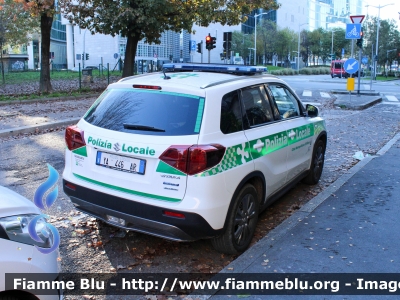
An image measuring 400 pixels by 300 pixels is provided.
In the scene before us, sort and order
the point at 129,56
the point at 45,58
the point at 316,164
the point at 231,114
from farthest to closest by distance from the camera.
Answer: the point at 129,56 → the point at 45,58 → the point at 316,164 → the point at 231,114

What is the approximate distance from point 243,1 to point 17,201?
20.2m

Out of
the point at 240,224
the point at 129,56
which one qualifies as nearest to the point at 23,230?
the point at 240,224

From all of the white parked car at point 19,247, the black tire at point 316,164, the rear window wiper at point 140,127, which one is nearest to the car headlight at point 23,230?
the white parked car at point 19,247

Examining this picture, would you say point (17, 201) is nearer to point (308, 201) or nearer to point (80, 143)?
point (80, 143)

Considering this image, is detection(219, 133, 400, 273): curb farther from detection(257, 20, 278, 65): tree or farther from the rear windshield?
detection(257, 20, 278, 65): tree

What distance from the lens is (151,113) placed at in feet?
13.7

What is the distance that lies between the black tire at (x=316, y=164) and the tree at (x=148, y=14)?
1442 cm

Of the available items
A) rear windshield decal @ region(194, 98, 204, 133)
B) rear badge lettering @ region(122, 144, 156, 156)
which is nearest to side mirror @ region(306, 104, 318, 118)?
rear windshield decal @ region(194, 98, 204, 133)

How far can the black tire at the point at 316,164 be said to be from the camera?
671cm

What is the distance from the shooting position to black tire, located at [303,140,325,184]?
671cm

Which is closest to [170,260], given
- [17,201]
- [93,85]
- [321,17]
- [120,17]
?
[17,201]

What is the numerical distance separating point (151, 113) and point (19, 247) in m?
1.91

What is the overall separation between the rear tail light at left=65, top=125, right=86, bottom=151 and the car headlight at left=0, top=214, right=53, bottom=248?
1479 mm

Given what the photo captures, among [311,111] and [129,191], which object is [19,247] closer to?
[129,191]
